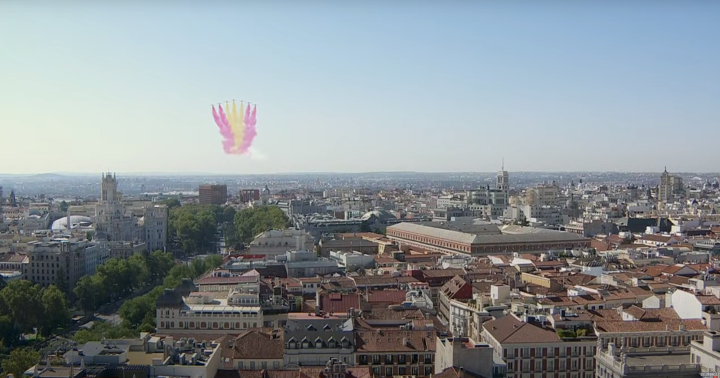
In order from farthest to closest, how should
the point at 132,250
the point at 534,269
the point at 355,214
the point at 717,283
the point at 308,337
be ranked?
the point at 355,214 → the point at 132,250 → the point at 534,269 → the point at 717,283 → the point at 308,337

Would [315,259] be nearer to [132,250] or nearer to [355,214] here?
[132,250]

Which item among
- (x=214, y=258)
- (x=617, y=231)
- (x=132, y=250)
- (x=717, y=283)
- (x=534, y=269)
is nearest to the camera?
(x=717, y=283)

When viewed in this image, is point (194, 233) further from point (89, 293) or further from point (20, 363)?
point (20, 363)

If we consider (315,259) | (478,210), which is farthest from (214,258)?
(478,210)

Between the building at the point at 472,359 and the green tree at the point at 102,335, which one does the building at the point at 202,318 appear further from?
the building at the point at 472,359

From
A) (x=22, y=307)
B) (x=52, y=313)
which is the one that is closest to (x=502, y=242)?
(x=52, y=313)
